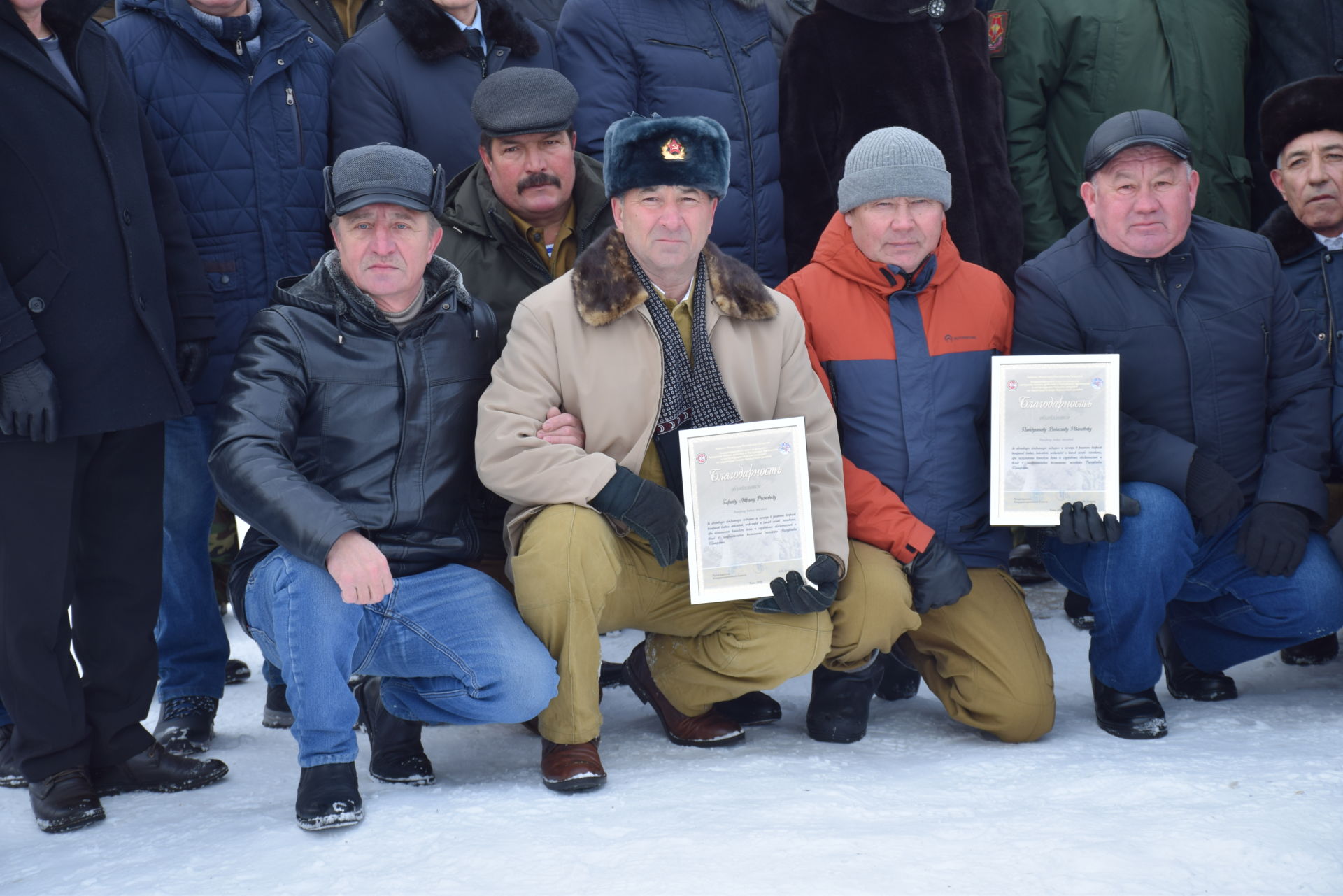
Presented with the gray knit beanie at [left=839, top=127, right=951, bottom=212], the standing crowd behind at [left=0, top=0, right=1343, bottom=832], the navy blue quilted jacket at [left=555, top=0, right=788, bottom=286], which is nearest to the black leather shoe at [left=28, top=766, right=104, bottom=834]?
the standing crowd behind at [left=0, top=0, right=1343, bottom=832]

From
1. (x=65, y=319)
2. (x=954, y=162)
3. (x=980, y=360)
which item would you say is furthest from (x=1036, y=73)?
(x=65, y=319)

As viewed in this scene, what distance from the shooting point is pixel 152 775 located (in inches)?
127

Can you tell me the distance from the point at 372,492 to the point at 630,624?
2.58ft

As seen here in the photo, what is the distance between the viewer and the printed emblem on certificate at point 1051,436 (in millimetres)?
3441

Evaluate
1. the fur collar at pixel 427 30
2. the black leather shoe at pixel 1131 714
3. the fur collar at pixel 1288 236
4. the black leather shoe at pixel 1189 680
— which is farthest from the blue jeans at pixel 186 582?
the fur collar at pixel 1288 236

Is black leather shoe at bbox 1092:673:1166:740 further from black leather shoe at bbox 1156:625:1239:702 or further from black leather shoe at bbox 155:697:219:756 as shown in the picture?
black leather shoe at bbox 155:697:219:756

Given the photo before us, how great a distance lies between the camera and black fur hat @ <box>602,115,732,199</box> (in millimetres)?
3342

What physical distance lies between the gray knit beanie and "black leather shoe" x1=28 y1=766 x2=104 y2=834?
2.47 m

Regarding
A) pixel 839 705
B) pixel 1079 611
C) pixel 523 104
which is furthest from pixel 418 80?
pixel 1079 611

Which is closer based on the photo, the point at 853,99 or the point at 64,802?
the point at 64,802

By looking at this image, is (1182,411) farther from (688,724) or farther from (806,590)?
(688,724)

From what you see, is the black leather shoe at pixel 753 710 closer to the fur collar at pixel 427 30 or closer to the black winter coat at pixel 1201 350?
the black winter coat at pixel 1201 350

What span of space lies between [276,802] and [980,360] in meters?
2.19

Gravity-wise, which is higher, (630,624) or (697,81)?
(697,81)
